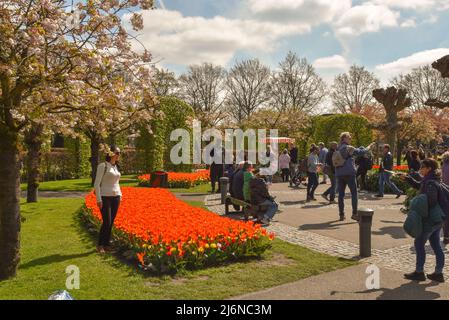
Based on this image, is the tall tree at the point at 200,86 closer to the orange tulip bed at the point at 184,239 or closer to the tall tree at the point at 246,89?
the tall tree at the point at 246,89

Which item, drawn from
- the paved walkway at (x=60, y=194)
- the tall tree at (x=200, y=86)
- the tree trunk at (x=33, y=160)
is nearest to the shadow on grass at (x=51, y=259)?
the tree trunk at (x=33, y=160)

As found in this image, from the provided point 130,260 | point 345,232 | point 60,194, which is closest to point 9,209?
point 130,260

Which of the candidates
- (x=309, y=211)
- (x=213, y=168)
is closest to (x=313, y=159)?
(x=309, y=211)

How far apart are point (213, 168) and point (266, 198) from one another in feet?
24.8

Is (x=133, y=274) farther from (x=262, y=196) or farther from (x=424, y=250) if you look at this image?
(x=262, y=196)

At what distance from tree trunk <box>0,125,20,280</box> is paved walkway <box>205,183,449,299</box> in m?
4.56

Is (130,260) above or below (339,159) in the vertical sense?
below

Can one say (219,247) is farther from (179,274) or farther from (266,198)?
(266,198)

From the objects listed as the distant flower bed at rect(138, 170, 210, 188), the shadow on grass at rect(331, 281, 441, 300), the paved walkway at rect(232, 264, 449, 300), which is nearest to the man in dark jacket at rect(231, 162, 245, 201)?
the paved walkway at rect(232, 264, 449, 300)

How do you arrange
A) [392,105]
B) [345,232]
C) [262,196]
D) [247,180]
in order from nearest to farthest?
[345,232]
[262,196]
[247,180]
[392,105]

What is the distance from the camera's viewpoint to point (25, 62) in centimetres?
583

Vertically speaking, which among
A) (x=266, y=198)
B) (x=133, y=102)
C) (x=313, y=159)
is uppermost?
(x=133, y=102)

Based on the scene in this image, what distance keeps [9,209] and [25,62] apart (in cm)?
218
